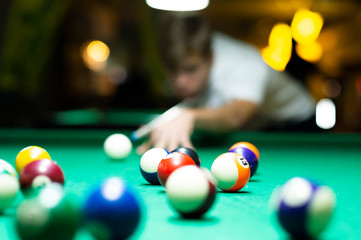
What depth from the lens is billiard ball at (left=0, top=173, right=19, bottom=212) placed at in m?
1.25

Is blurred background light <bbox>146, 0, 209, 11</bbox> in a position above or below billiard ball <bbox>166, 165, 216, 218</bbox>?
above

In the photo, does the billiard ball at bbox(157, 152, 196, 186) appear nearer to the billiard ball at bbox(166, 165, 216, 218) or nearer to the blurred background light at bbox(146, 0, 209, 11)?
the billiard ball at bbox(166, 165, 216, 218)

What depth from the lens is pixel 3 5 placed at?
24.9 feet

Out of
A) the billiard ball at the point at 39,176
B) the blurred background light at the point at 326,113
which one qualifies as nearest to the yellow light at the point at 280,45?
the blurred background light at the point at 326,113

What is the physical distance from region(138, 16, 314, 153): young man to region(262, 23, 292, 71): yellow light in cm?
711

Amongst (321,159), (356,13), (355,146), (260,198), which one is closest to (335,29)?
(356,13)

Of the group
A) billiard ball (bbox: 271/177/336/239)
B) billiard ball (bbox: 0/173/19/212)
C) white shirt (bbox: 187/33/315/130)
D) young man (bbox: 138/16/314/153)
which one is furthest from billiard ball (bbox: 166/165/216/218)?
white shirt (bbox: 187/33/315/130)

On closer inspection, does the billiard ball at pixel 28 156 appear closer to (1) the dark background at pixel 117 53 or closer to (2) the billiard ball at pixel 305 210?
(2) the billiard ball at pixel 305 210

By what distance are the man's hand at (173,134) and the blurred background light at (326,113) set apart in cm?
1275

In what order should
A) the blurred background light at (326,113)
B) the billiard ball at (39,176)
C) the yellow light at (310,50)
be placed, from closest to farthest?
the billiard ball at (39,176) < the yellow light at (310,50) < the blurred background light at (326,113)

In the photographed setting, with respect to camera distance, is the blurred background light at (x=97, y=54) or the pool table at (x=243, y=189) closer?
the pool table at (x=243, y=189)

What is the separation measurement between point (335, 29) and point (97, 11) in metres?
6.97

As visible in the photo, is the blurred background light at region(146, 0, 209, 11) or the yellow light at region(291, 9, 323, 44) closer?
the blurred background light at region(146, 0, 209, 11)

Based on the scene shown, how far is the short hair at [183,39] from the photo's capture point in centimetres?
428
